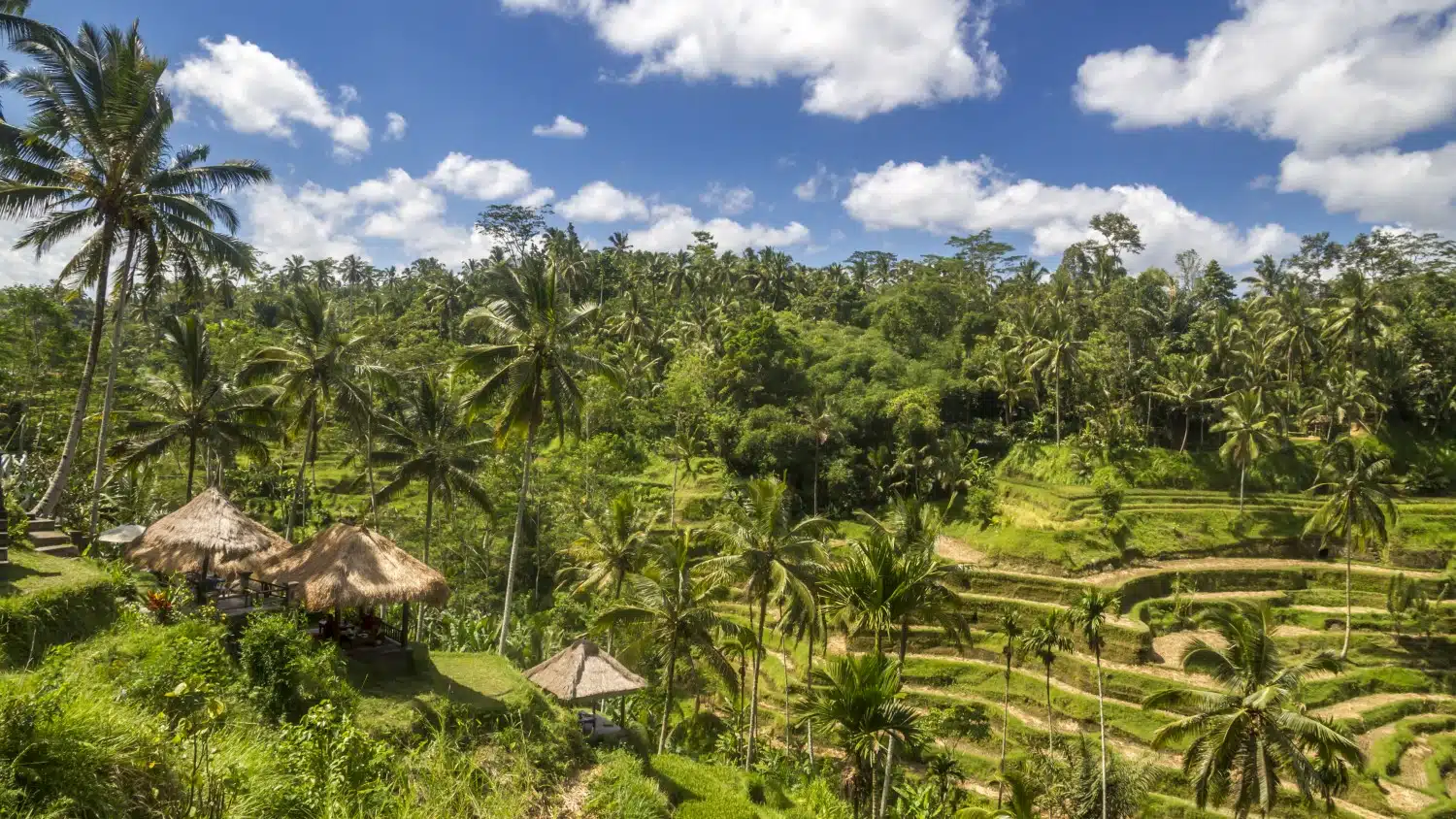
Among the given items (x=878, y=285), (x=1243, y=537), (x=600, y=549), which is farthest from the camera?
(x=878, y=285)

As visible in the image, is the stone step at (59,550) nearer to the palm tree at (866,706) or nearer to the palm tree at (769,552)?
the palm tree at (769,552)

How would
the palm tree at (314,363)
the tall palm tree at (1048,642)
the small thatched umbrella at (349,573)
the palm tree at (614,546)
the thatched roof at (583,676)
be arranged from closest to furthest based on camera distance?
the small thatched umbrella at (349,573)
the thatched roof at (583,676)
the palm tree at (314,363)
the palm tree at (614,546)
the tall palm tree at (1048,642)

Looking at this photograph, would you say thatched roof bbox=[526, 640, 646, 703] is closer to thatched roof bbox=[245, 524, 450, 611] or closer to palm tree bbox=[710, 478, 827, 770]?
thatched roof bbox=[245, 524, 450, 611]

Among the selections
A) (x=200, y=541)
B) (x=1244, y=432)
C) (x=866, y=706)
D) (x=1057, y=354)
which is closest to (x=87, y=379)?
(x=200, y=541)

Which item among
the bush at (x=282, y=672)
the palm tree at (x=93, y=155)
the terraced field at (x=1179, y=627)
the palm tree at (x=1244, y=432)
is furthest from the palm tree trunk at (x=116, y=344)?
the palm tree at (x=1244, y=432)

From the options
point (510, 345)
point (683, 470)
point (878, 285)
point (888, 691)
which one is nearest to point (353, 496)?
point (683, 470)

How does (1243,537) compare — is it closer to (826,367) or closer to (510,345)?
(826,367)
